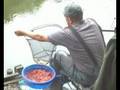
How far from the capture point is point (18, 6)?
450 cm

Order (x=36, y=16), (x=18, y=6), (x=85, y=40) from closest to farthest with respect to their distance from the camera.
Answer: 1. (x=85, y=40)
2. (x=36, y=16)
3. (x=18, y=6)

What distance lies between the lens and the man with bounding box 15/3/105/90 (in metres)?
2.77

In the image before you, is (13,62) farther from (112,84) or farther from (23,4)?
(112,84)

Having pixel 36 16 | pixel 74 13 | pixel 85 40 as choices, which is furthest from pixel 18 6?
pixel 85 40

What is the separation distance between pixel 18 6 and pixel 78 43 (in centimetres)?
193

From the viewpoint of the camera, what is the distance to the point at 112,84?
192cm

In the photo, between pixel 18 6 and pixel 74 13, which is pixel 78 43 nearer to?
pixel 74 13

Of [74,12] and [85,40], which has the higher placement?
[74,12]

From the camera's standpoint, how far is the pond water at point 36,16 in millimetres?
3842

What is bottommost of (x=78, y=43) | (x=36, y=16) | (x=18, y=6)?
(x=78, y=43)

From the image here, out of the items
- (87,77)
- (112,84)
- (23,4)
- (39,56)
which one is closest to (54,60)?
(39,56)

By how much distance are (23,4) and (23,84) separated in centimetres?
166

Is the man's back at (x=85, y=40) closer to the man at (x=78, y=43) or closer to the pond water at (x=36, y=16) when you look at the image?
the man at (x=78, y=43)

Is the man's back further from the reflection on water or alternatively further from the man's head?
the reflection on water
